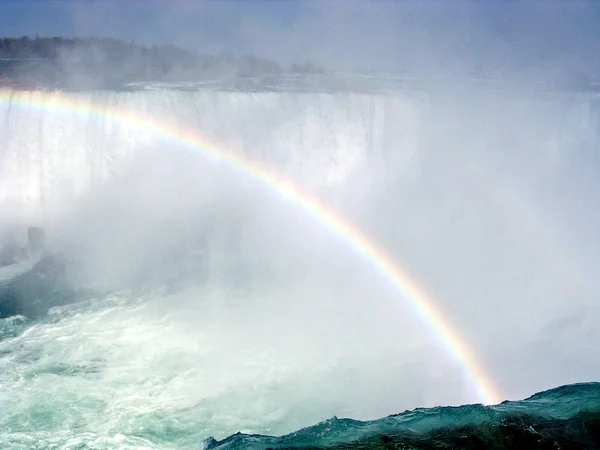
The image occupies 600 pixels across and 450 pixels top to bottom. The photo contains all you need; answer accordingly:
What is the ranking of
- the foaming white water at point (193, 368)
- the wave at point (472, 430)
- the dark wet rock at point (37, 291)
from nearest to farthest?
the wave at point (472, 430) → the foaming white water at point (193, 368) → the dark wet rock at point (37, 291)

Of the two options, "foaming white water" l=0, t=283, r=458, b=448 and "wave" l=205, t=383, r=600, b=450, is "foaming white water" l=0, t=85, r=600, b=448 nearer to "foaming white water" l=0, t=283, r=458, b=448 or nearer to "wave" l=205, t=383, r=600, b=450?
"foaming white water" l=0, t=283, r=458, b=448

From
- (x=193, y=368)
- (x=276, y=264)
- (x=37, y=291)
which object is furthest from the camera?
(x=276, y=264)

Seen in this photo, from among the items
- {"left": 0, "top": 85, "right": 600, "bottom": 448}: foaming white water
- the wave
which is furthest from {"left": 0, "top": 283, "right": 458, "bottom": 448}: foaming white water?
the wave

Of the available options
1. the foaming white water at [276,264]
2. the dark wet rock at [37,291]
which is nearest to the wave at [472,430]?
the foaming white water at [276,264]

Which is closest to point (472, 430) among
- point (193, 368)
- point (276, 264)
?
point (193, 368)

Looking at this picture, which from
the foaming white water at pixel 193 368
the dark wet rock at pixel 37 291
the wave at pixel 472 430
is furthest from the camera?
the dark wet rock at pixel 37 291

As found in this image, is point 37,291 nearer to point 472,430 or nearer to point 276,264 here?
point 276,264

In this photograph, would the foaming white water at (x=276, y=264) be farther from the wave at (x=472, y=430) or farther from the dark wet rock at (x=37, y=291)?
the wave at (x=472, y=430)

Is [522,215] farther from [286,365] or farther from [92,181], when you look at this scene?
[92,181]
